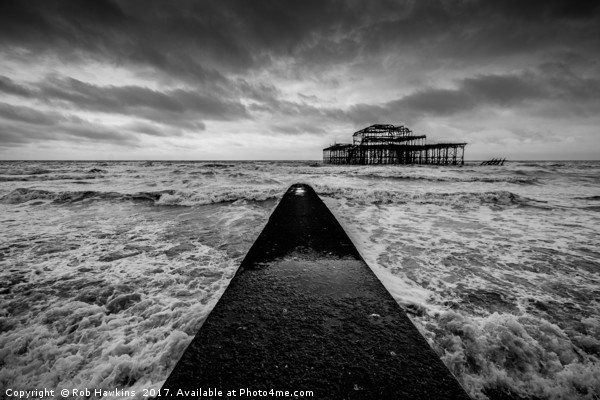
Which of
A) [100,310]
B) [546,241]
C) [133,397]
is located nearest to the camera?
[133,397]

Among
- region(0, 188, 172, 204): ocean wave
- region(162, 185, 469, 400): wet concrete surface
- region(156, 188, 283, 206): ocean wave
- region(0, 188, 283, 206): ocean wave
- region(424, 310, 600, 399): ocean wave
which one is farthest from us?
region(0, 188, 172, 204): ocean wave

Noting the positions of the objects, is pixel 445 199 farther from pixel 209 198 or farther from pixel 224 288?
pixel 224 288

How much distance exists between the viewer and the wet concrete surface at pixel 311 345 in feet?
4.36

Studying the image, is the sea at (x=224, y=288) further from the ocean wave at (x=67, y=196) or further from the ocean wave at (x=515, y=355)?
the ocean wave at (x=67, y=196)

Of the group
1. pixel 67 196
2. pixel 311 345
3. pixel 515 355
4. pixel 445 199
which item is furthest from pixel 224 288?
pixel 67 196

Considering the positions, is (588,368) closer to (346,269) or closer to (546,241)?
(346,269)

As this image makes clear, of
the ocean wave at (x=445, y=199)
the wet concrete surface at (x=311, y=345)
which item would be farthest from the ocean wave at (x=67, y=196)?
the wet concrete surface at (x=311, y=345)

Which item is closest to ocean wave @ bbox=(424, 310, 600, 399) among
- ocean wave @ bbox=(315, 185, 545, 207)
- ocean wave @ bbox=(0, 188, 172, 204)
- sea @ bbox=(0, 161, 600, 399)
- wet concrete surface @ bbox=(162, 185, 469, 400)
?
sea @ bbox=(0, 161, 600, 399)

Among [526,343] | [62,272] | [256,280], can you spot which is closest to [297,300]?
[256,280]

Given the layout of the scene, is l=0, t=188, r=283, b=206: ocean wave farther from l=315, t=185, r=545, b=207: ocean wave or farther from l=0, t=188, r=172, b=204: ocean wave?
l=315, t=185, r=545, b=207: ocean wave

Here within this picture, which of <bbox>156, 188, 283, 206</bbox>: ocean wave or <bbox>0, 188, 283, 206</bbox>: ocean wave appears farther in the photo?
<bbox>0, 188, 283, 206</bbox>: ocean wave

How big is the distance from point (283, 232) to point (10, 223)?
24.7ft

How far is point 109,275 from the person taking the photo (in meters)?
3.59

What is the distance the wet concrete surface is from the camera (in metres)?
1.33
